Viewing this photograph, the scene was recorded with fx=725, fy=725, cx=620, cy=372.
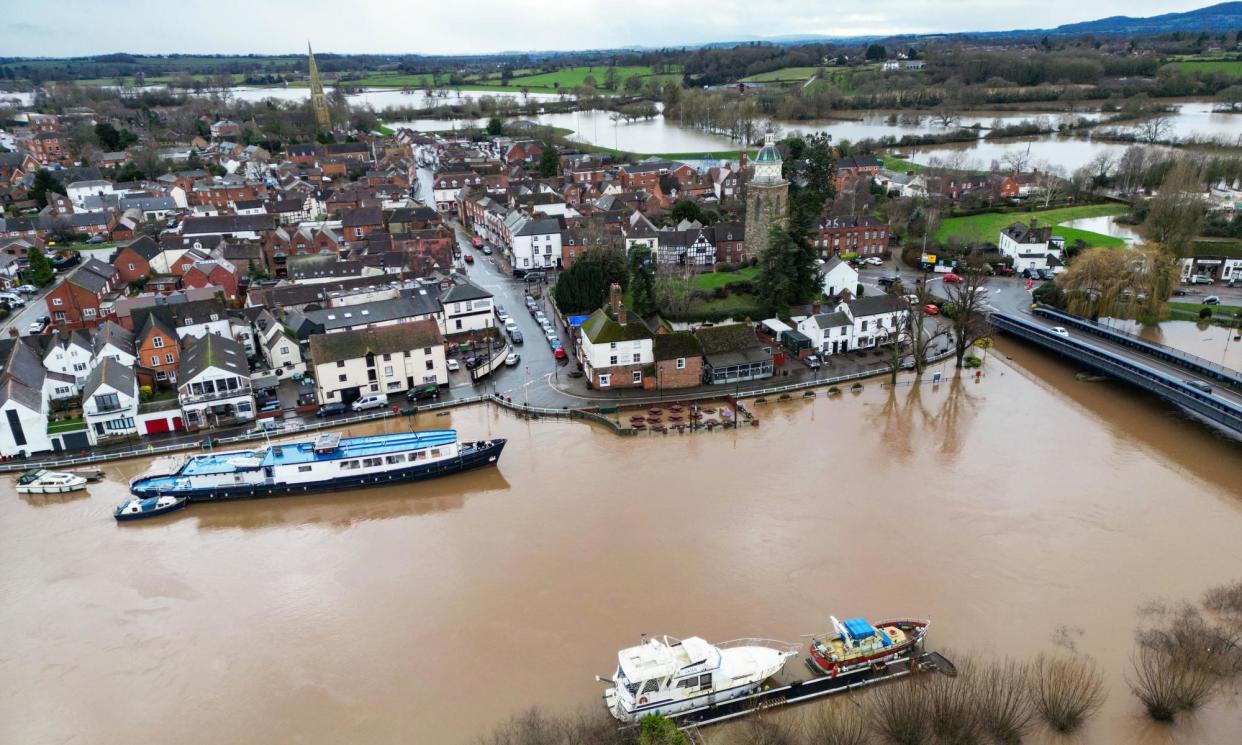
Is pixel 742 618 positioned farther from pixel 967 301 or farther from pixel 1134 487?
pixel 967 301

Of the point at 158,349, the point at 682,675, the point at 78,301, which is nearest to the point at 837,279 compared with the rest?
the point at 682,675

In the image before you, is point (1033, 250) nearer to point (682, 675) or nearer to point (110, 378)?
point (682, 675)

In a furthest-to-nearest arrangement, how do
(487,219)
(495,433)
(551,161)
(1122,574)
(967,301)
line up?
(551,161)
(487,219)
(967,301)
(495,433)
(1122,574)

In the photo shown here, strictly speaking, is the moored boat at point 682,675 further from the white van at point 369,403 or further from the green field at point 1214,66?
the green field at point 1214,66

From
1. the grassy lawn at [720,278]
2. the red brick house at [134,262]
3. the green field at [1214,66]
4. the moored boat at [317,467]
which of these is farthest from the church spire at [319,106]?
the green field at [1214,66]

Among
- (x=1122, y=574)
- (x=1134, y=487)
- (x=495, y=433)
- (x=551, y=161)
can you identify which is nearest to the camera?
(x=1122, y=574)

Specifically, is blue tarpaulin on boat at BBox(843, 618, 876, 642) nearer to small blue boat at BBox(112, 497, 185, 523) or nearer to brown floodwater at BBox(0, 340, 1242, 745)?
brown floodwater at BBox(0, 340, 1242, 745)

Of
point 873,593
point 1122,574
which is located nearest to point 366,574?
point 873,593
